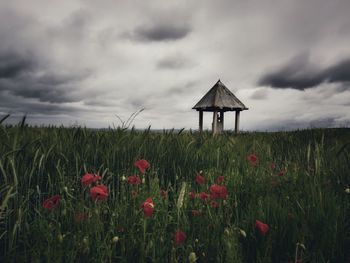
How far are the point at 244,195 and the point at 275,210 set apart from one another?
2.87ft

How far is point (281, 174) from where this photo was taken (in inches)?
136

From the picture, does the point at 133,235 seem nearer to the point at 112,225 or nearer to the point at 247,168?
the point at 112,225

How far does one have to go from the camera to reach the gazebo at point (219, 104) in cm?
1839

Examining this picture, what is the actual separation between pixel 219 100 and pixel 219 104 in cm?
38

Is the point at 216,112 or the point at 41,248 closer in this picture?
the point at 41,248

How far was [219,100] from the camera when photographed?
1859 centimetres

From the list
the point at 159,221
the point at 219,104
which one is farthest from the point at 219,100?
the point at 159,221

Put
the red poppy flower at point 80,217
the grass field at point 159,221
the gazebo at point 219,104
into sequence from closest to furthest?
the grass field at point 159,221
the red poppy flower at point 80,217
the gazebo at point 219,104

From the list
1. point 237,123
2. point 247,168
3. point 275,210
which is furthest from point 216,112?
point 275,210

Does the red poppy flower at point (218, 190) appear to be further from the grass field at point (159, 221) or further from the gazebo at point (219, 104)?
the gazebo at point (219, 104)

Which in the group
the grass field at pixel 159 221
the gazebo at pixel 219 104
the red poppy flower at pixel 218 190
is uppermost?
the gazebo at pixel 219 104

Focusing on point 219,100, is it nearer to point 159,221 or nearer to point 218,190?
point 159,221

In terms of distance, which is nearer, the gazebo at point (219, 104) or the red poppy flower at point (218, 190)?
the red poppy flower at point (218, 190)

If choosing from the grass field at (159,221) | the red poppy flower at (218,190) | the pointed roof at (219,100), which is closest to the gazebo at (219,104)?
the pointed roof at (219,100)
